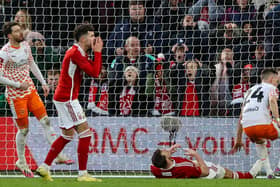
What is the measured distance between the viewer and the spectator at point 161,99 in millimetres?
13352

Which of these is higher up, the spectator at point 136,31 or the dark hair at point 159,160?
the spectator at point 136,31

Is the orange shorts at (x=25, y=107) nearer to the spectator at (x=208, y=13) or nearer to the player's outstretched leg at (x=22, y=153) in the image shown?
the player's outstretched leg at (x=22, y=153)

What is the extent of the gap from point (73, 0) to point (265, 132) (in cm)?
487

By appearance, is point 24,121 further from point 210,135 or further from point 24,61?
point 210,135

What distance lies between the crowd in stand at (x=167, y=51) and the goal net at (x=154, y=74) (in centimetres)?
2

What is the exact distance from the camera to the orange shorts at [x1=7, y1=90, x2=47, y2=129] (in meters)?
11.3

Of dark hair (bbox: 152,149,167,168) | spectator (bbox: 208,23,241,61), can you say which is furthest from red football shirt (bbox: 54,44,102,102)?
spectator (bbox: 208,23,241,61)

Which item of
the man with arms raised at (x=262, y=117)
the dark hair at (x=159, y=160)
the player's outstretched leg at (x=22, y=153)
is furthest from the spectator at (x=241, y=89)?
the player's outstretched leg at (x=22, y=153)

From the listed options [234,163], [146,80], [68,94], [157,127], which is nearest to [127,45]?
[146,80]

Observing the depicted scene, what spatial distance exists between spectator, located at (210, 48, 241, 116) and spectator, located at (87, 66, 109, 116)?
1822 mm

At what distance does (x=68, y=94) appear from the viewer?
9.89m

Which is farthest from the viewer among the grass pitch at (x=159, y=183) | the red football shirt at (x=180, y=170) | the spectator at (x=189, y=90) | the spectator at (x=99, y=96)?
the spectator at (x=189, y=90)

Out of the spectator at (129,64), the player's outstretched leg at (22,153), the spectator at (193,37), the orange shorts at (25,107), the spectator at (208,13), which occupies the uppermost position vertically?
the spectator at (208,13)

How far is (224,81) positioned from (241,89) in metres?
0.33
